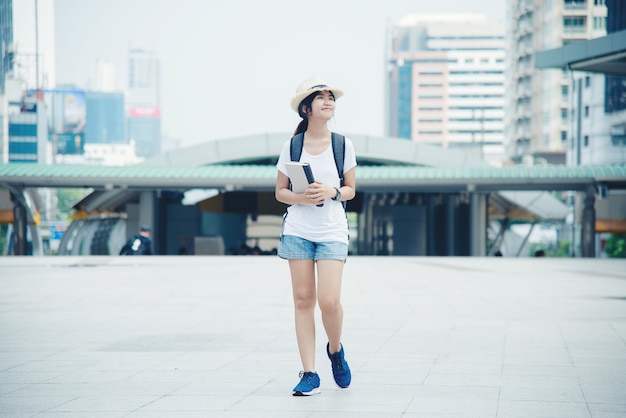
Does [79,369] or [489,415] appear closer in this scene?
[489,415]

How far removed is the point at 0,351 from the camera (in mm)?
7965

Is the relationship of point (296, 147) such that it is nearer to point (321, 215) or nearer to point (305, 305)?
point (321, 215)

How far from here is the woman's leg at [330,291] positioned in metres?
5.84

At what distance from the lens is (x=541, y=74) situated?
345 feet

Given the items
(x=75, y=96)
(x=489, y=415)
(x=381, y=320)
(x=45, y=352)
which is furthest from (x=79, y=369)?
(x=75, y=96)

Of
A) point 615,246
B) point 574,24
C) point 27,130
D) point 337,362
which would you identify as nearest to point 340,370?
point 337,362

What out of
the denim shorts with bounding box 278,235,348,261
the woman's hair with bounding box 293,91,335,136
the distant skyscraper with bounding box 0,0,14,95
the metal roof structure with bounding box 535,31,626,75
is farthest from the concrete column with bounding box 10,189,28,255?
the denim shorts with bounding box 278,235,348,261

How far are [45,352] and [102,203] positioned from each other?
111 feet

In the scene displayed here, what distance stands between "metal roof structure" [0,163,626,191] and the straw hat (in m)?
25.3

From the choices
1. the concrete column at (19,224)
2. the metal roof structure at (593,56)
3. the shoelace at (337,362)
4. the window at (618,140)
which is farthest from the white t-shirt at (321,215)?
the window at (618,140)

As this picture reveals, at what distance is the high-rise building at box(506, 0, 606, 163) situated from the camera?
326ft

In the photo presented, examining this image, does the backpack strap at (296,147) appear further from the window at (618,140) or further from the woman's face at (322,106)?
the window at (618,140)

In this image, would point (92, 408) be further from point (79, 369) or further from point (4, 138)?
point (4, 138)

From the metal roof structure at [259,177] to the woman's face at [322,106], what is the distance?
25.4 metres
